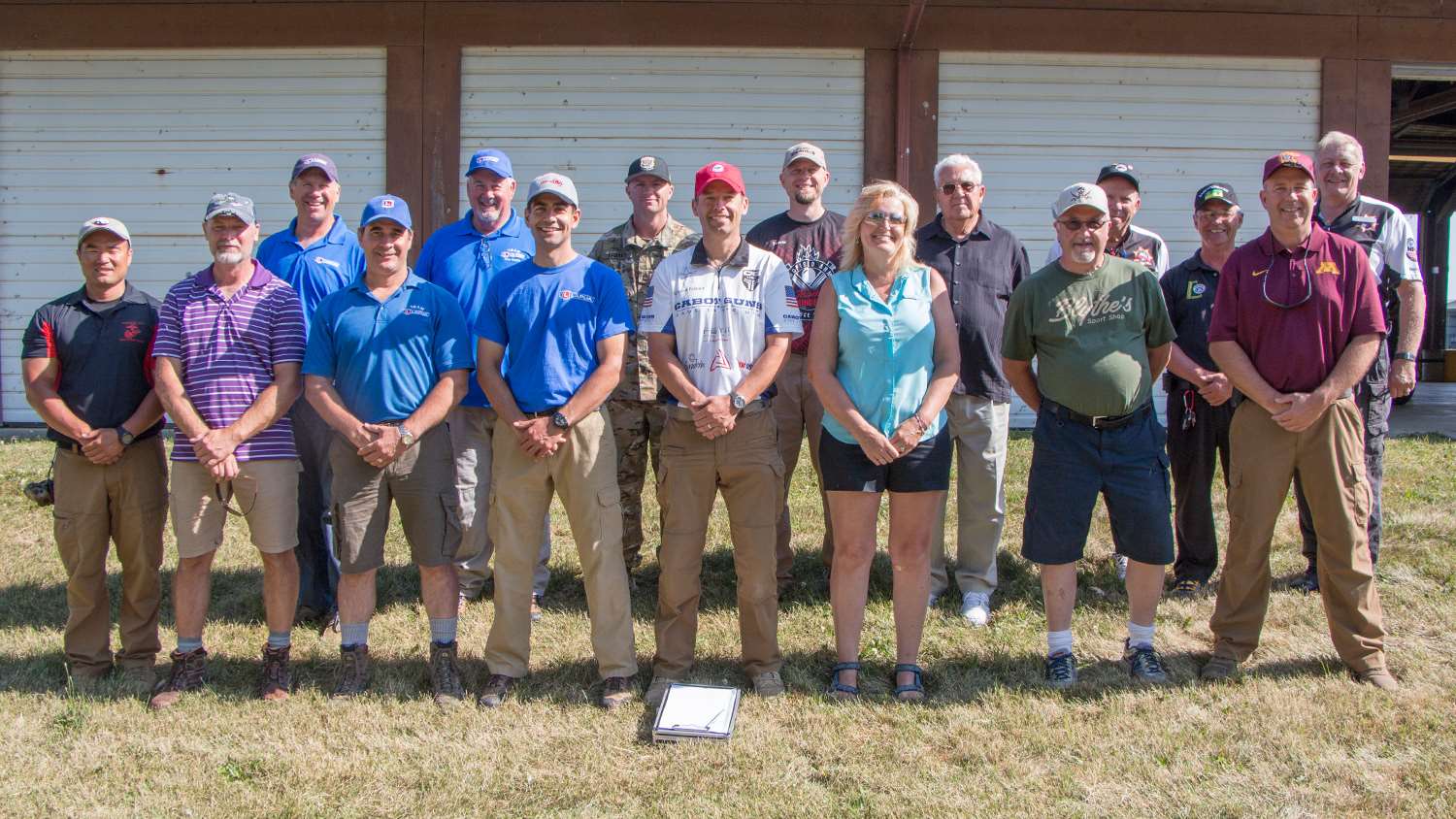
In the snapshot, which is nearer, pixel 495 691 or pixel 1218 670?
pixel 495 691

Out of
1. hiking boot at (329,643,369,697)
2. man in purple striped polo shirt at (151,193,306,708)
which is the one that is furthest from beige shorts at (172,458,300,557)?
hiking boot at (329,643,369,697)

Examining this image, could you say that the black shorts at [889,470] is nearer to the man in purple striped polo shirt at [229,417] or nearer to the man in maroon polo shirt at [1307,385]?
the man in maroon polo shirt at [1307,385]

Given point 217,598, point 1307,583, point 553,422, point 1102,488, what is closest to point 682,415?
point 553,422

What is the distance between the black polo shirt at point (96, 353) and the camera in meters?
4.54

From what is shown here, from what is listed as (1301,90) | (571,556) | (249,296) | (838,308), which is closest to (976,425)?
(838,308)

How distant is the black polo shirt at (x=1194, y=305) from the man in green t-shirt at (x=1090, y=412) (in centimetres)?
112

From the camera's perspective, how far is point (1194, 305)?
5.50m

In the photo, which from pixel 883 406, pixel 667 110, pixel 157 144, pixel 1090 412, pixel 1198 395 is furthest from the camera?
pixel 157 144

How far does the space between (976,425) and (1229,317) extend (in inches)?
52.2

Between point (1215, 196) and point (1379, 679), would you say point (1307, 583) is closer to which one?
point (1379, 679)

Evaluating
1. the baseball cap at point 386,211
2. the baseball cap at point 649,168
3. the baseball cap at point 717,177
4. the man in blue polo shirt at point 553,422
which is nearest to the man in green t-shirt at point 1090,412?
the baseball cap at point 717,177

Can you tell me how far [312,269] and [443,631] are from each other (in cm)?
188

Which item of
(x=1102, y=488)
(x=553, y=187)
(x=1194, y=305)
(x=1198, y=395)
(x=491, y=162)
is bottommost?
(x=1102, y=488)

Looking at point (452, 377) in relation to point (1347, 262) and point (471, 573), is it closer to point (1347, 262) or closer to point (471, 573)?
point (471, 573)
